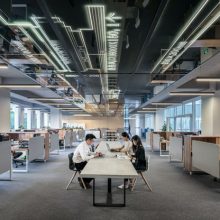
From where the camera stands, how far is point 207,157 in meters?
6.79

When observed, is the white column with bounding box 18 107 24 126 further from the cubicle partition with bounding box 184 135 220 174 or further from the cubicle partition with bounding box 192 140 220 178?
the cubicle partition with bounding box 192 140 220 178

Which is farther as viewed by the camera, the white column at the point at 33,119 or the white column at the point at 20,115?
the white column at the point at 33,119

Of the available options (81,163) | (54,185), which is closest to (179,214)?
(81,163)

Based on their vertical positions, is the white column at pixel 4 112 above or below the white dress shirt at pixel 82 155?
above

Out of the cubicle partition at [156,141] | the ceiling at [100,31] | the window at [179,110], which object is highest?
the ceiling at [100,31]

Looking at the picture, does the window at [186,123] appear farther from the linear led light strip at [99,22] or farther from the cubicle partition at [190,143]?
the linear led light strip at [99,22]

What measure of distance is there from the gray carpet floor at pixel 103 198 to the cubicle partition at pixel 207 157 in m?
0.35

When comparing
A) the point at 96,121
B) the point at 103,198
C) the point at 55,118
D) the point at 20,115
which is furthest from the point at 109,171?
the point at 96,121

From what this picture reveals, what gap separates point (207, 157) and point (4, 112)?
7.15 meters

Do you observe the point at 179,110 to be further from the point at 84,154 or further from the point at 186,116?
the point at 84,154

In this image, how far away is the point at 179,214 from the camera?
449 cm

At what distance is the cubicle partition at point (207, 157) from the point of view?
Result: 20.5ft

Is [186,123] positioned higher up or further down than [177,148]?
higher up

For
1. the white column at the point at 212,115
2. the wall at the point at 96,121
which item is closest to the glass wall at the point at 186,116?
the white column at the point at 212,115
